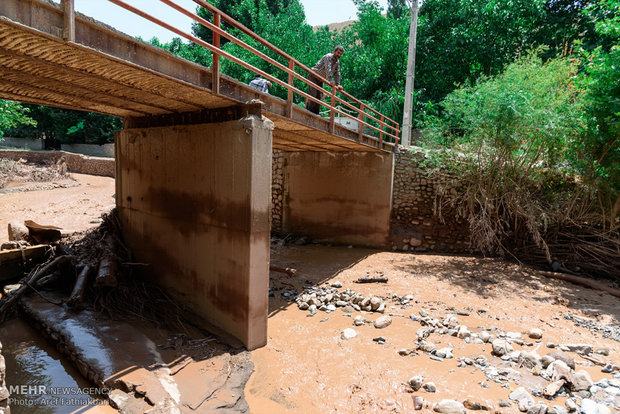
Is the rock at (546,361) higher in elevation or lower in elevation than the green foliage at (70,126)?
lower

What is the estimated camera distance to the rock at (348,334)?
5.96m

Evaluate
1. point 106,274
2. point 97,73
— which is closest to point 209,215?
point 106,274

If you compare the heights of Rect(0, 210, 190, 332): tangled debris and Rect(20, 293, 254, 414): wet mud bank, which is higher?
Rect(0, 210, 190, 332): tangled debris

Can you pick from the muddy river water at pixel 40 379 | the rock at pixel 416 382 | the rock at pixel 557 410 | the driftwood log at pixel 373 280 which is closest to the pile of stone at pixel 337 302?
the driftwood log at pixel 373 280

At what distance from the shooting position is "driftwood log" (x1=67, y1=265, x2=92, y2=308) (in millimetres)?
6004

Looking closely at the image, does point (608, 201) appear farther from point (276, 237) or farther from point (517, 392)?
point (276, 237)

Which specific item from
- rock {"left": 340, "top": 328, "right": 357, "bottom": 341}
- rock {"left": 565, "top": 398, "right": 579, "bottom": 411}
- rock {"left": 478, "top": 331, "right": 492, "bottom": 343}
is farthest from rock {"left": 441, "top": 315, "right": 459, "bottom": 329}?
rock {"left": 565, "top": 398, "right": 579, "bottom": 411}

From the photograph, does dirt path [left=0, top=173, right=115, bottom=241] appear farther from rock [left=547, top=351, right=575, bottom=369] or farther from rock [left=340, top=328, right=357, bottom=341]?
rock [left=547, top=351, right=575, bottom=369]

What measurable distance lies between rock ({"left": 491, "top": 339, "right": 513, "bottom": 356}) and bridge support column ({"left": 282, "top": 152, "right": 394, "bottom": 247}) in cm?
659

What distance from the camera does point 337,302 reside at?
7.48 metres

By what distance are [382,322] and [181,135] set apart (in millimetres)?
5003

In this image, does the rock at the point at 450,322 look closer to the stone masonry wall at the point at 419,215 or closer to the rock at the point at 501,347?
the rock at the point at 501,347

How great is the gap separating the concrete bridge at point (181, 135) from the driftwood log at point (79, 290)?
1.03m

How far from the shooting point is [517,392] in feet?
14.4
